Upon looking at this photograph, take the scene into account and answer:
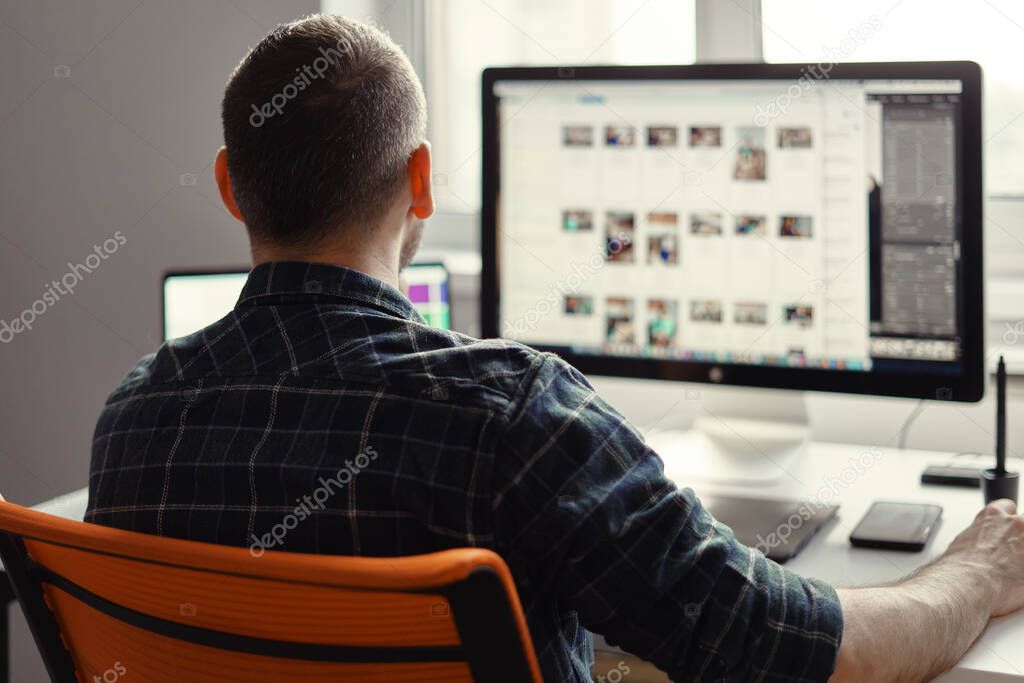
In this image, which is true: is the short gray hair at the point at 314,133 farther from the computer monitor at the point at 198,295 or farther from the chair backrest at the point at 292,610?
the computer monitor at the point at 198,295

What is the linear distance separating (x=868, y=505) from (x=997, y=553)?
1.00ft

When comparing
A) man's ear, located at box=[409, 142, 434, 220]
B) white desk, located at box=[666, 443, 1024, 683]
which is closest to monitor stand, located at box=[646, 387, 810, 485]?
Result: white desk, located at box=[666, 443, 1024, 683]

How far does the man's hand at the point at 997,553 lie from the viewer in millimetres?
1096

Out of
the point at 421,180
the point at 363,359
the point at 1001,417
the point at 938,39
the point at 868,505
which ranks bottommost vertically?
the point at 868,505

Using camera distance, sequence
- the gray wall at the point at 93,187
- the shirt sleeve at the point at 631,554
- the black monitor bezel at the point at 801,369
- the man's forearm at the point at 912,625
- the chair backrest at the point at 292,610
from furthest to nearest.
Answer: the gray wall at the point at 93,187 < the black monitor bezel at the point at 801,369 < the man's forearm at the point at 912,625 < the shirt sleeve at the point at 631,554 < the chair backrest at the point at 292,610

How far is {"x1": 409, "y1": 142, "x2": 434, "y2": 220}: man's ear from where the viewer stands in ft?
3.34

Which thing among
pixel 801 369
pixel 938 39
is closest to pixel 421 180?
pixel 801 369

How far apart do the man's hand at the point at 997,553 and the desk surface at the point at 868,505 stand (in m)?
0.02

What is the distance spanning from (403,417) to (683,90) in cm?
81

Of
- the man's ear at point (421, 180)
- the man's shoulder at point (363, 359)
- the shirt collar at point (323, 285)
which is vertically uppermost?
the man's ear at point (421, 180)

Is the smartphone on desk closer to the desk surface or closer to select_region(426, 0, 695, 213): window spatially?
the desk surface

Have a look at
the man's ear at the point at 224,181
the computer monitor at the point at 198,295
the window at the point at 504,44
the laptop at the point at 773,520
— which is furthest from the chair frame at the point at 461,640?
the window at the point at 504,44

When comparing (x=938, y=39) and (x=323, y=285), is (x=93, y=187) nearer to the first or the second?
(x=323, y=285)

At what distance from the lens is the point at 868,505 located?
1.43 m
